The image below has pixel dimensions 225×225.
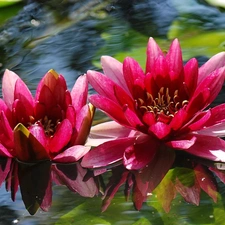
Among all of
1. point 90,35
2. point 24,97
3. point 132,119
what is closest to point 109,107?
point 132,119

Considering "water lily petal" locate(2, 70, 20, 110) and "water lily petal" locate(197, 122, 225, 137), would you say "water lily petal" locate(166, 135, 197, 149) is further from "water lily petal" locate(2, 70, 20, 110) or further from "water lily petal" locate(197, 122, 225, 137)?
"water lily petal" locate(2, 70, 20, 110)

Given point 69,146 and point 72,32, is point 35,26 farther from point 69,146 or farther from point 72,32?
point 69,146

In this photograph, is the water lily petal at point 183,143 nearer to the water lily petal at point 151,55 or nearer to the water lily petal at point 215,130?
the water lily petal at point 215,130

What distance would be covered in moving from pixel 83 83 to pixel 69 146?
0.43ft

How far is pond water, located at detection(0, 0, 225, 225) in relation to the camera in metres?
1.03

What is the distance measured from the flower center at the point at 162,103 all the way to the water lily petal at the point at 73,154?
12 cm

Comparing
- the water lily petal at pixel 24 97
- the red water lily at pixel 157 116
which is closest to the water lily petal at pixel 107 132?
the red water lily at pixel 157 116

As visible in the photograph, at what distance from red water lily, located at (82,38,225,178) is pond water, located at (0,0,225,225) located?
2.0 inches

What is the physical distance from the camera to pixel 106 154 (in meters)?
1.06

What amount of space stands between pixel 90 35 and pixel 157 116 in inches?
21.4

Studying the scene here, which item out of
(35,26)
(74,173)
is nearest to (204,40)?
(35,26)

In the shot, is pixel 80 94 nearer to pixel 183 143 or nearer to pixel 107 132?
pixel 107 132

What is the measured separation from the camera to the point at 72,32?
5.20 ft

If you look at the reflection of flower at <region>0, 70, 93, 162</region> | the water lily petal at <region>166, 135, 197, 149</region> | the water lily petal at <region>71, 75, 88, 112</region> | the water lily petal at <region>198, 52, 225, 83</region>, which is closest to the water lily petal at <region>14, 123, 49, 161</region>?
the reflection of flower at <region>0, 70, 93, 162</region>
